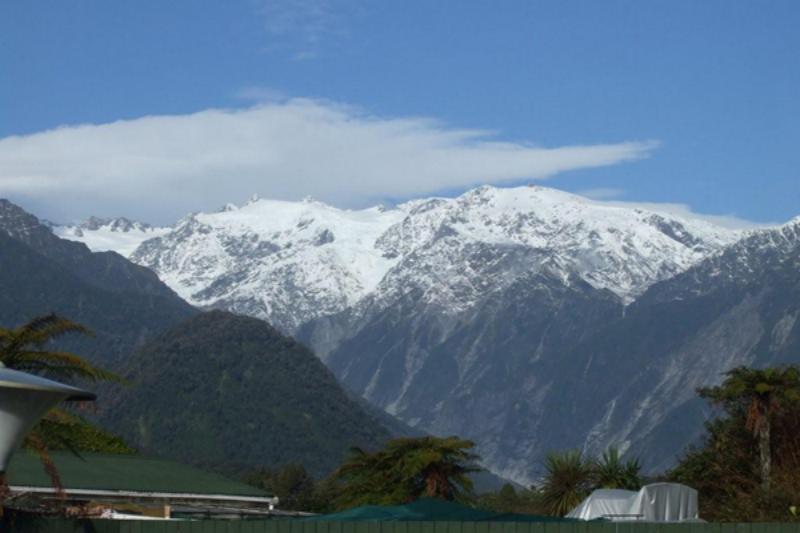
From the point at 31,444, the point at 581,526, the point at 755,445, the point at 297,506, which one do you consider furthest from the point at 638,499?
the point at 297,506

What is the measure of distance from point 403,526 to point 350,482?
39.0 m

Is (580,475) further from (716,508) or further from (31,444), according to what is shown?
(31,444)

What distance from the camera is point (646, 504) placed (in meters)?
31.8

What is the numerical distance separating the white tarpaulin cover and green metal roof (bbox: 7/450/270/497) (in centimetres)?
1436

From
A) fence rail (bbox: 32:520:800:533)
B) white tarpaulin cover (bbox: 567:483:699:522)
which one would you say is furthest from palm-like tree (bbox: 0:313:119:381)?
white tarpaulin cover (bbox: 567:483:699:522)

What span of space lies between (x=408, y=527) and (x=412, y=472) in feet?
112

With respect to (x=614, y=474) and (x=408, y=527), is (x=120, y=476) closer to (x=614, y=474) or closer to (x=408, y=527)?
(x=614, y=474)

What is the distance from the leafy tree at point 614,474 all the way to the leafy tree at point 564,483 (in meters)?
0.35

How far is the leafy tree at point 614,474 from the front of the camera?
5588 cm

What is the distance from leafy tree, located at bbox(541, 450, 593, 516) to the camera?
2183 inches

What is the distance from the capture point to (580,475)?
184ft

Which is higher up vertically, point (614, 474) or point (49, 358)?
point (49, 358)

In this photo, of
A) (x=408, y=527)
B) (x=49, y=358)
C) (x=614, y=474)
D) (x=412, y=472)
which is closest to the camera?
(x=408, y=527)

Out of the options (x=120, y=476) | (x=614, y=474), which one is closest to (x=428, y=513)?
(x=120, y=476)
